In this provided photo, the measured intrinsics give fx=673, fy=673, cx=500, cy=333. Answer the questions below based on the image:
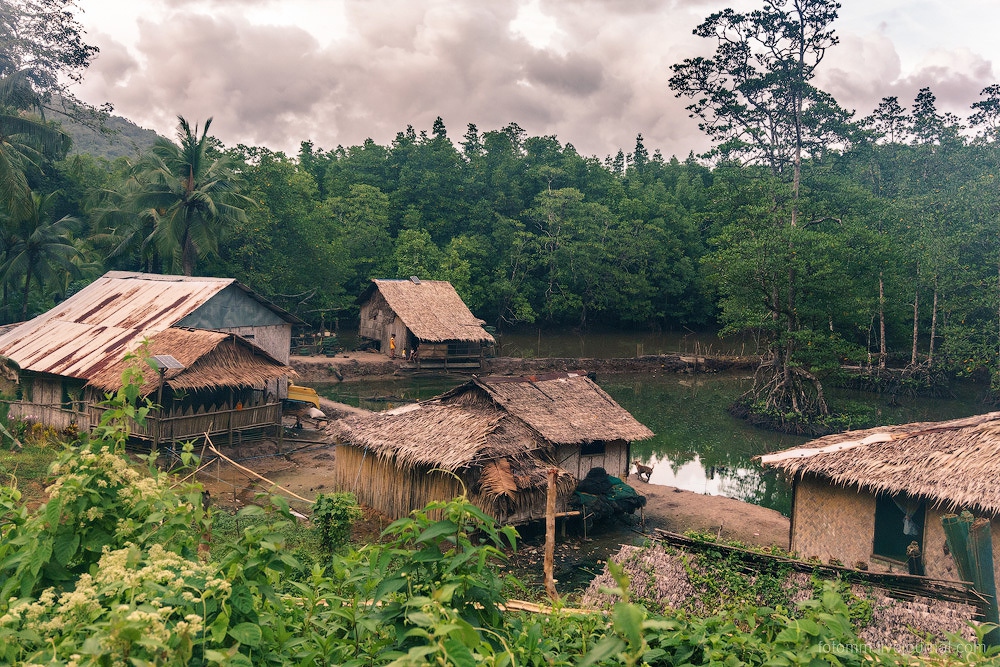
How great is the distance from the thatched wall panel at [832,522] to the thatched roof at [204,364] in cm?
1302

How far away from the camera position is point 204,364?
1666 cm

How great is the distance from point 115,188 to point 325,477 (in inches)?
834

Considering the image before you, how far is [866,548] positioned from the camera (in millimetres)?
10742

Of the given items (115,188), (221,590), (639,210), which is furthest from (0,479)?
(639,210)

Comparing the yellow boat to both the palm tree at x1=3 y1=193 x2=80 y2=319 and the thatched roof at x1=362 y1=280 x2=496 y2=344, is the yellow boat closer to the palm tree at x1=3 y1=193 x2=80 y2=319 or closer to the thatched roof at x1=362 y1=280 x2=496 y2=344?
the thatched roof at x1=362 y1=280 x2=496 y2=344

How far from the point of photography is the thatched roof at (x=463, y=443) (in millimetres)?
13102

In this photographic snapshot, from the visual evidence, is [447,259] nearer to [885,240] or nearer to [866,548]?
[885,240]

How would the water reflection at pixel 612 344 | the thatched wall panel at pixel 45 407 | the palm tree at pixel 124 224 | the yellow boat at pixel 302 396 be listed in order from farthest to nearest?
the water reflection at pixel 612 344, the palm tree at pixel 124 224, the yellow boat at pixel 302 396, the thatched wall panel at pixel 45 407

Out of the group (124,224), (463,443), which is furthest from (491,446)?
(124,224)

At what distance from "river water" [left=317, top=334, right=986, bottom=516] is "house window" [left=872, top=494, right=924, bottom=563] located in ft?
21.0

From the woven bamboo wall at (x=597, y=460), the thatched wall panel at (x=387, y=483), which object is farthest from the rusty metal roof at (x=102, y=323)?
the woven bamboo wall at (x=597, y=460)

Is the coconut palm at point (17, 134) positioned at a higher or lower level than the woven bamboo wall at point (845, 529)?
higher

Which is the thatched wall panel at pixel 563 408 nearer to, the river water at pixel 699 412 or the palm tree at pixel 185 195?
the river water at pixel 699 412

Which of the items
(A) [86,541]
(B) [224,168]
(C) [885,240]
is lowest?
(A) [86,541]
